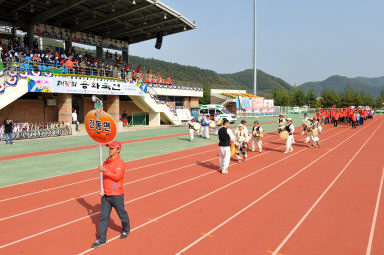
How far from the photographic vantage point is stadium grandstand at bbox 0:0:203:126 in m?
20.1

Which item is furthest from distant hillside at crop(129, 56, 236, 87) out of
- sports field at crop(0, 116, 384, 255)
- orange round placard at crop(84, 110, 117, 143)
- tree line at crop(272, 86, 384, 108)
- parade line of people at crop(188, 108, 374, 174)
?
orange round placard at crop(84, 110, 117, 143)

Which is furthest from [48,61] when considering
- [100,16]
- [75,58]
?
[100,16]

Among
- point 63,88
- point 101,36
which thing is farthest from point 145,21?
point 63,88

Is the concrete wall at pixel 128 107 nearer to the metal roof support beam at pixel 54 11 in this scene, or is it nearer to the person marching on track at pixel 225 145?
the metal roof support beam at pixel 54 11

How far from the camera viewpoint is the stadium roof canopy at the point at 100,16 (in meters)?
23.8

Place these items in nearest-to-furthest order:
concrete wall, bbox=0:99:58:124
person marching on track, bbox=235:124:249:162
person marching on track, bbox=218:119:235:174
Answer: person marching on track, bbox=218:119:235:174 < person marching on track, bbox=235:124:249:162 < concrete wall, bbox=0:99:58:124

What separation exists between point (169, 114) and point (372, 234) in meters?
26.8

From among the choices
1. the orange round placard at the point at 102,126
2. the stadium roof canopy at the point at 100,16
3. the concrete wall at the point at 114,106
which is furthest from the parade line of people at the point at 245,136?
the stadium roof canopy at the point at 100,16

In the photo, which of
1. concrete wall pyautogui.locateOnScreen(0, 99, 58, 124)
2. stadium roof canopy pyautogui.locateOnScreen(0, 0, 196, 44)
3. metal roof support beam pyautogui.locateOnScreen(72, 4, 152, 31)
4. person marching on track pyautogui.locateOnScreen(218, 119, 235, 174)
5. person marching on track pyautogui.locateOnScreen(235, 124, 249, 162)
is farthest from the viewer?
metal roof support beam pyautogui.locateOnScreen(72, 4, 152, 31)

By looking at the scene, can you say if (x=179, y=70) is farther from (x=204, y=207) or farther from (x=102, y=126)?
(x=102, y=126)

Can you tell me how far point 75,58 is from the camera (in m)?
25.5

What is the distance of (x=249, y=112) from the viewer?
4928 cm

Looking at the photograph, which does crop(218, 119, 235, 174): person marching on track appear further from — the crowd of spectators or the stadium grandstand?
the crowd of spectators

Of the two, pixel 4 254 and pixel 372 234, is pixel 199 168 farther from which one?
pixel 4 254
